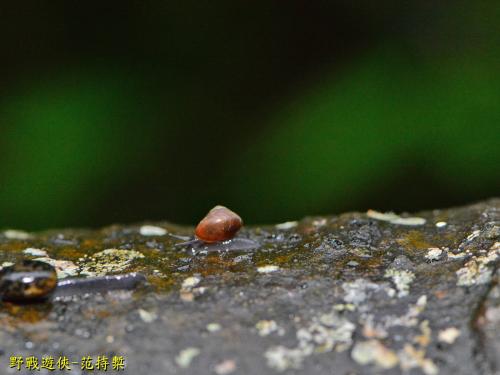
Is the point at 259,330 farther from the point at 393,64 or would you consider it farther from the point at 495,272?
the point at 393,64

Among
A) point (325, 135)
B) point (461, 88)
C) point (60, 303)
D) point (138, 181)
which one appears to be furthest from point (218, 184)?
point (60, 303)

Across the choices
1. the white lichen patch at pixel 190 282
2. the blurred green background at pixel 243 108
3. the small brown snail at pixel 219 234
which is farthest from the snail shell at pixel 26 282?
the blurred green background at pixel 243 108

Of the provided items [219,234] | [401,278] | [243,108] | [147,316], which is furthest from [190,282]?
[243,108]

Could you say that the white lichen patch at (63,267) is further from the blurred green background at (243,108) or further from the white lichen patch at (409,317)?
the blurred green background at (243,108)

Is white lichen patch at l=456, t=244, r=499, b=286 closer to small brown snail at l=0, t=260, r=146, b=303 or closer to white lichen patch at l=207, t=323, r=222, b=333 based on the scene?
white lichen patch at l=207, t=323, r=222, b=333

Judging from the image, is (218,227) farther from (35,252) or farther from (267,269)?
(35,252)

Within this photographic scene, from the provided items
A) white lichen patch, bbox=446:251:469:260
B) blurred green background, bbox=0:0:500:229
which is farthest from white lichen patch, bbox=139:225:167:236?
blurred green background, bbox=0:0:500:229
